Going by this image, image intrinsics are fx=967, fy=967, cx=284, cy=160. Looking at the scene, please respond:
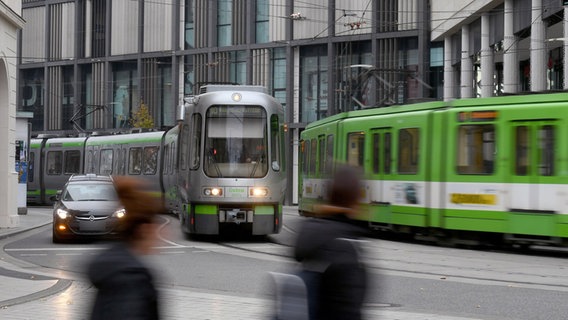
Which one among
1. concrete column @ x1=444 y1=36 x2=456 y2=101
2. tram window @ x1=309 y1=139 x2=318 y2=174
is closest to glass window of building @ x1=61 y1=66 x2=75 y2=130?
concrete column @ x1=444 y1=36 x2=456 y2=101

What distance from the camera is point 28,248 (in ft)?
68.5

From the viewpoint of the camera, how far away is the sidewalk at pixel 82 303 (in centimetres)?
1057

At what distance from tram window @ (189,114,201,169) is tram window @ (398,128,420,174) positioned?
16.1 ft

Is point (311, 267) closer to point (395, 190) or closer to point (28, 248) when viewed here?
point (28, 248)

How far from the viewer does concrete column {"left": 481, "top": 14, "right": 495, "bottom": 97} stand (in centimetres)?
3984

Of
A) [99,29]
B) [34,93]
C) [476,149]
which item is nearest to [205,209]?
[476,149]

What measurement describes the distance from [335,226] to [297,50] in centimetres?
5158

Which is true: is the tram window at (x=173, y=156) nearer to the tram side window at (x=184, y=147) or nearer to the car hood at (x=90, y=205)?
the tram side window at (x=184, y=147)

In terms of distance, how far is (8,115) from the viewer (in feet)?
85.0

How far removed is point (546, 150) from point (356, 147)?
728 cm

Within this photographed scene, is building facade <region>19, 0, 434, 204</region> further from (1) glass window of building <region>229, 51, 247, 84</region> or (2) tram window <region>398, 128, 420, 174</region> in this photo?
(2) tram window <region>398, 128, 420, 174</region>

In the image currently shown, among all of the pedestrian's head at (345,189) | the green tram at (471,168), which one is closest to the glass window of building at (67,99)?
the green tram at (471,168)

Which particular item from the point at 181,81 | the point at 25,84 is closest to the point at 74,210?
the point at 181,81

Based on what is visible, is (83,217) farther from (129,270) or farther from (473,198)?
(129,270)
